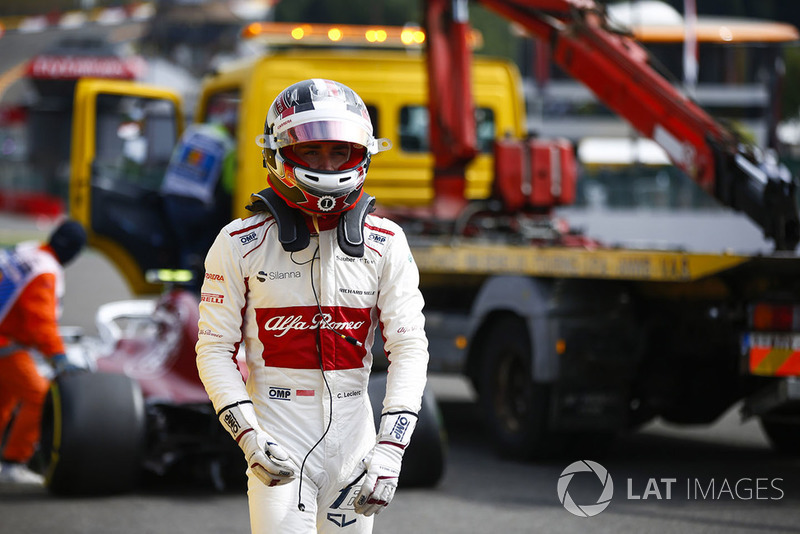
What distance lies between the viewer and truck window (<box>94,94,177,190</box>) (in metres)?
10.1

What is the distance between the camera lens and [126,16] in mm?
45281

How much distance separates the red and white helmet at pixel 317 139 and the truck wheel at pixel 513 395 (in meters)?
4.10

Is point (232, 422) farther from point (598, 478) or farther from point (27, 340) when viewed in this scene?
point (598, 478)

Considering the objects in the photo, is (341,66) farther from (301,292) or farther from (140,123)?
(301,292)

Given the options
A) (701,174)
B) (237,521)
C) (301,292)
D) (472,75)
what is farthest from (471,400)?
(301,292)

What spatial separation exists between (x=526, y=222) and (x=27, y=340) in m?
4.07

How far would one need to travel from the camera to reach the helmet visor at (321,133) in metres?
3.55

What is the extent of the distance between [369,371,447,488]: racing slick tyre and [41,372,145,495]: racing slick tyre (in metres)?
1.25

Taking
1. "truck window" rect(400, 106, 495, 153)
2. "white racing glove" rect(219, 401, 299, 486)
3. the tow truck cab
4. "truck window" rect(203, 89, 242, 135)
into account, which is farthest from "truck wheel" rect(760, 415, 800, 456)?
"white racing glove" rect(219, 401, 299, 486)

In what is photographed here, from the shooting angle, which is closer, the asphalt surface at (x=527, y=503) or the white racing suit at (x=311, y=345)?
the white racing suit at (x=311, y=345)

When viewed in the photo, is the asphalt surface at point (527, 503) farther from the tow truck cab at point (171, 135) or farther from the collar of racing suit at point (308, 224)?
the tow truck cab at point (171, 135)

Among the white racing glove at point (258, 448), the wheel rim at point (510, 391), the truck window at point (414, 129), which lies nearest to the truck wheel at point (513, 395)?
the wheel rim at point (510, 391)

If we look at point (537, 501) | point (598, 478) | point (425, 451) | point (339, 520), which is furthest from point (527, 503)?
point (339, 520)

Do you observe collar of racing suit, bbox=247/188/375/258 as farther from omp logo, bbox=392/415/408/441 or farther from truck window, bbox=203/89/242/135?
truck window, bbox=203/89/242/135
